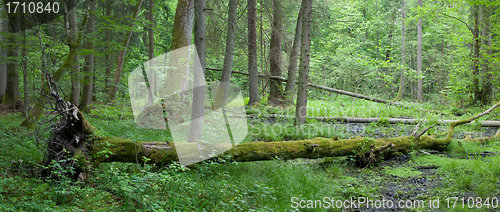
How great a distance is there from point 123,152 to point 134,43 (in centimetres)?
1328

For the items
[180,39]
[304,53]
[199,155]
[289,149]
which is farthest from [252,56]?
[199,155]

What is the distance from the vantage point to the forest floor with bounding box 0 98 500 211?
391cm

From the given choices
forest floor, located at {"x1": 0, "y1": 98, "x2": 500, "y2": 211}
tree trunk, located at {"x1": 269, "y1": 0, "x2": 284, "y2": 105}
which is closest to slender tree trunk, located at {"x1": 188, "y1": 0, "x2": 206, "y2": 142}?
forest floor, located at {"x1": 0, "y1": 98, "x2": 500, "y2": 211}

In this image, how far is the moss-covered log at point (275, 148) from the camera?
513 cm

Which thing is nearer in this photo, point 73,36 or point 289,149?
point 289,149

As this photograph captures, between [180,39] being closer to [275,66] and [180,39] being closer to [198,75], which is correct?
[198,75]

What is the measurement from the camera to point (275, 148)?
6305 millimetres

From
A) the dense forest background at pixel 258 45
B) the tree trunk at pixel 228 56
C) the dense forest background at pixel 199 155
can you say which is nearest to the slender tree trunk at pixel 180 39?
the dense forest background at pixel 199 155

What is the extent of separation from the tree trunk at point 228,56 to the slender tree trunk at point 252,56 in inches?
94.1

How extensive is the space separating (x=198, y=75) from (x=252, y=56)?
22.9 feet

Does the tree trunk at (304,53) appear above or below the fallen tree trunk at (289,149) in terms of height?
above

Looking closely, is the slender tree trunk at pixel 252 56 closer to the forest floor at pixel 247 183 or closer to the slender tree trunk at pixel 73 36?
the slender tree trunk at pixel 73 36

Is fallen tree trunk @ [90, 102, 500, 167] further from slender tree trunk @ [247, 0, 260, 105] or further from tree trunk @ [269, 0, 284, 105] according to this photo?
tree trunk @ [269, 0, 284, 105]

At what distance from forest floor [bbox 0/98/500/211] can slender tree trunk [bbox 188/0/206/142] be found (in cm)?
123
